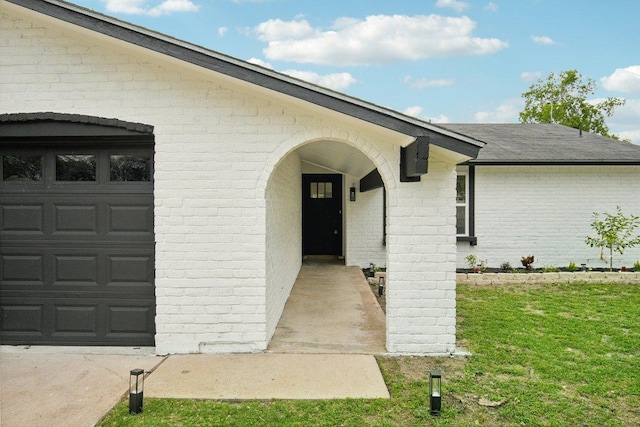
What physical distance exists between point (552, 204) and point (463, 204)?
207 centimetres

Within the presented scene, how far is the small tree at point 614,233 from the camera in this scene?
9727mm

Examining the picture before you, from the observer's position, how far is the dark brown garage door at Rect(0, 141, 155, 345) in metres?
4.96

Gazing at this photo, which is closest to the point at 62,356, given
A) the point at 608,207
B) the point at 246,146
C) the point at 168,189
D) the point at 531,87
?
the point at 168,189

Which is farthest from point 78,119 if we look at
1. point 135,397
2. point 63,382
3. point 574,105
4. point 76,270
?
point 574,105

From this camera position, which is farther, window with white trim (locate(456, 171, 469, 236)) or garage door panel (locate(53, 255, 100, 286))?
window with white trim (locate(456, 171, 469, 236))

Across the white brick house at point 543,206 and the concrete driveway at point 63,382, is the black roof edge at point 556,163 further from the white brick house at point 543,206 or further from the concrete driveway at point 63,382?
the concrete driveway at point 63,382

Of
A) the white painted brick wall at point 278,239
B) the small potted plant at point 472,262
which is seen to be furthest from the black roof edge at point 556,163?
the white painted brick wall at point 278,239

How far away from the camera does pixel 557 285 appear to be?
901cm

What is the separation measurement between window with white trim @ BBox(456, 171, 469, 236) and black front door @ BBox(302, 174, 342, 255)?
3.48 m

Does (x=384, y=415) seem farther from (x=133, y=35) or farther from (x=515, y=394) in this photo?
(x=133, y=35)

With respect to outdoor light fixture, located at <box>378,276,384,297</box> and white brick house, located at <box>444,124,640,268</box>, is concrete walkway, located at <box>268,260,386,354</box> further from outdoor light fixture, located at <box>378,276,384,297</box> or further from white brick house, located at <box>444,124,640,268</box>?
white brick house, located at <box>444,124,640,268</box>

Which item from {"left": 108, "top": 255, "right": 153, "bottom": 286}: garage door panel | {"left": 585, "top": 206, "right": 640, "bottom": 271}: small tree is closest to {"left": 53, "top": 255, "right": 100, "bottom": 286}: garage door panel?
{"left": 108, "top": 255, "right": 153, "bottom": 286}: garage door panel

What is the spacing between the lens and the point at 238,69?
4.36m

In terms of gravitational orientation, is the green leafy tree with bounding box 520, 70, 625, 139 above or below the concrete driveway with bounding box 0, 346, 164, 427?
above
